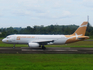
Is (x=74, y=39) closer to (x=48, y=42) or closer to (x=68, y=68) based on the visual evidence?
(x=48, y=42)

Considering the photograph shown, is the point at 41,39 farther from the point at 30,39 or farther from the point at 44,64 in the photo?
the point at 44,64

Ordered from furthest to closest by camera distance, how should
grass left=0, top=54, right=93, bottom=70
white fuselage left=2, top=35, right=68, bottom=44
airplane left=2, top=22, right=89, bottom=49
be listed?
1. white fuselage left=2, top=35, right=68, bottom=44
2. airplane left=2, top=22, right=89, bottom=49
3. grass left=0, top=54, right=93, bottom=70

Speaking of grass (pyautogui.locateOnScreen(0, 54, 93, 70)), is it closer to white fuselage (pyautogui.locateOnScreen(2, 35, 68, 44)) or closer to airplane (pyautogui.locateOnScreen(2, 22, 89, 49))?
airplane (pyautogui.locateOnScreen(2, 22, 89, 49))

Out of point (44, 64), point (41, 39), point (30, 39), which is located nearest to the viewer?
point (44, 64)

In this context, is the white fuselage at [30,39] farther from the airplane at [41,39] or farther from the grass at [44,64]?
the grass at [44,64]

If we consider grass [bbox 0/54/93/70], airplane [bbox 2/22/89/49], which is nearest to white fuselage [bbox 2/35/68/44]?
airplane [bbox 2/22/89/49]

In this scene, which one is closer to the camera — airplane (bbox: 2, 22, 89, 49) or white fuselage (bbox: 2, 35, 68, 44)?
airplane (bbox: 2, 22, 89, 49)

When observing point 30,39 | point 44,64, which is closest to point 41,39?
point 30,39

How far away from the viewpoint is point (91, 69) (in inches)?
528

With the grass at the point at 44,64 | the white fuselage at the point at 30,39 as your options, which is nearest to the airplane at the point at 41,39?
the white fuselage at the point at 30,39

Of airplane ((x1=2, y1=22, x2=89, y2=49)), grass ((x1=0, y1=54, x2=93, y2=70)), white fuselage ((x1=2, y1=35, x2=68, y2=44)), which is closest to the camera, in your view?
grass ((x1=0, y1=54, x2=93, y2=70))

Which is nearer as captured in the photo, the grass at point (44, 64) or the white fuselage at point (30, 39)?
the grass at point (44, 64)

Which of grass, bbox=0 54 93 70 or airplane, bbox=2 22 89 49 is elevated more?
airplane, bbox=2 22 89 49

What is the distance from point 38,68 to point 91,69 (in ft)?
16.5
